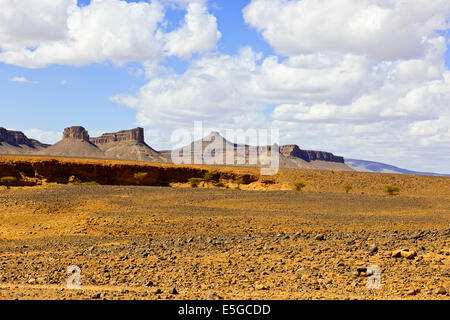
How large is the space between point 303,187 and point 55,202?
86.5 ft

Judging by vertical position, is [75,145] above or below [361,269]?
above

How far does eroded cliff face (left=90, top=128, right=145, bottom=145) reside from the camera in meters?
169

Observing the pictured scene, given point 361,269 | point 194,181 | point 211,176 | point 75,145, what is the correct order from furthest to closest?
point 75,145
point 211,176
point 194,181
point 361,269

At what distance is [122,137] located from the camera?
174 metres

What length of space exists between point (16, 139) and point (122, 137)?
3805 centimetres

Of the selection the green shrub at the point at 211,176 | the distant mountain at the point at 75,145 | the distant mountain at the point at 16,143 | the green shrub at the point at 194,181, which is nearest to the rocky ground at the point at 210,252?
the green shrub at the point at 194,181

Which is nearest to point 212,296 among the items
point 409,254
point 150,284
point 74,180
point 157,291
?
point 157,291

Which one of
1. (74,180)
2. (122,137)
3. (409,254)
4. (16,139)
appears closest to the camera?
(409,254)

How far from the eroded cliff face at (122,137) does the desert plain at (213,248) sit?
471 ft

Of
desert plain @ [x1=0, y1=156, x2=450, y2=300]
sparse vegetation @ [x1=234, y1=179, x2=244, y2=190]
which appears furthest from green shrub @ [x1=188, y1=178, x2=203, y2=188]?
desert plain @ [x1=0, y1=156, x2=450, y2=300]

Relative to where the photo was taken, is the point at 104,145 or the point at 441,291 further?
the point at 104,145

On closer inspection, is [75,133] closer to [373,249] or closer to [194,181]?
[194,181]

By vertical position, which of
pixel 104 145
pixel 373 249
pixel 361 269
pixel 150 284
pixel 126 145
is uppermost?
pixel 104 145
